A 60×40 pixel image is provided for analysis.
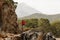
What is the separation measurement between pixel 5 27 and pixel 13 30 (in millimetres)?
1369

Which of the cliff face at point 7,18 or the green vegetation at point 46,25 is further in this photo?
the green vegetation at point 46,25

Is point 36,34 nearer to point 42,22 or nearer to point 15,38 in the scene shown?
point 15,38

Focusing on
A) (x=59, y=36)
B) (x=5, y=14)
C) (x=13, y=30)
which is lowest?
(x=59, y=36)

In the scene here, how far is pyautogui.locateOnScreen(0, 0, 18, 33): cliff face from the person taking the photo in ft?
71.1

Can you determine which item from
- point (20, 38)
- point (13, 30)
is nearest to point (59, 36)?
point (13, 30)

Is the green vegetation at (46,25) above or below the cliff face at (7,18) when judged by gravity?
below

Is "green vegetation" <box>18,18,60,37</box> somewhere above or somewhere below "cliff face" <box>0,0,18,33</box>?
below

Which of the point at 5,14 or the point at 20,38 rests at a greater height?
the point at 5,14

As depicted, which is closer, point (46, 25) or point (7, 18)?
point (7, 18)

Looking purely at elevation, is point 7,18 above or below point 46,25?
above

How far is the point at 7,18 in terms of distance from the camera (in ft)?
72.9

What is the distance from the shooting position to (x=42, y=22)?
1425 inches

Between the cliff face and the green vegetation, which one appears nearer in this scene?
the cliff face

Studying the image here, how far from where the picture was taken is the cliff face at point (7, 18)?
21.7m
